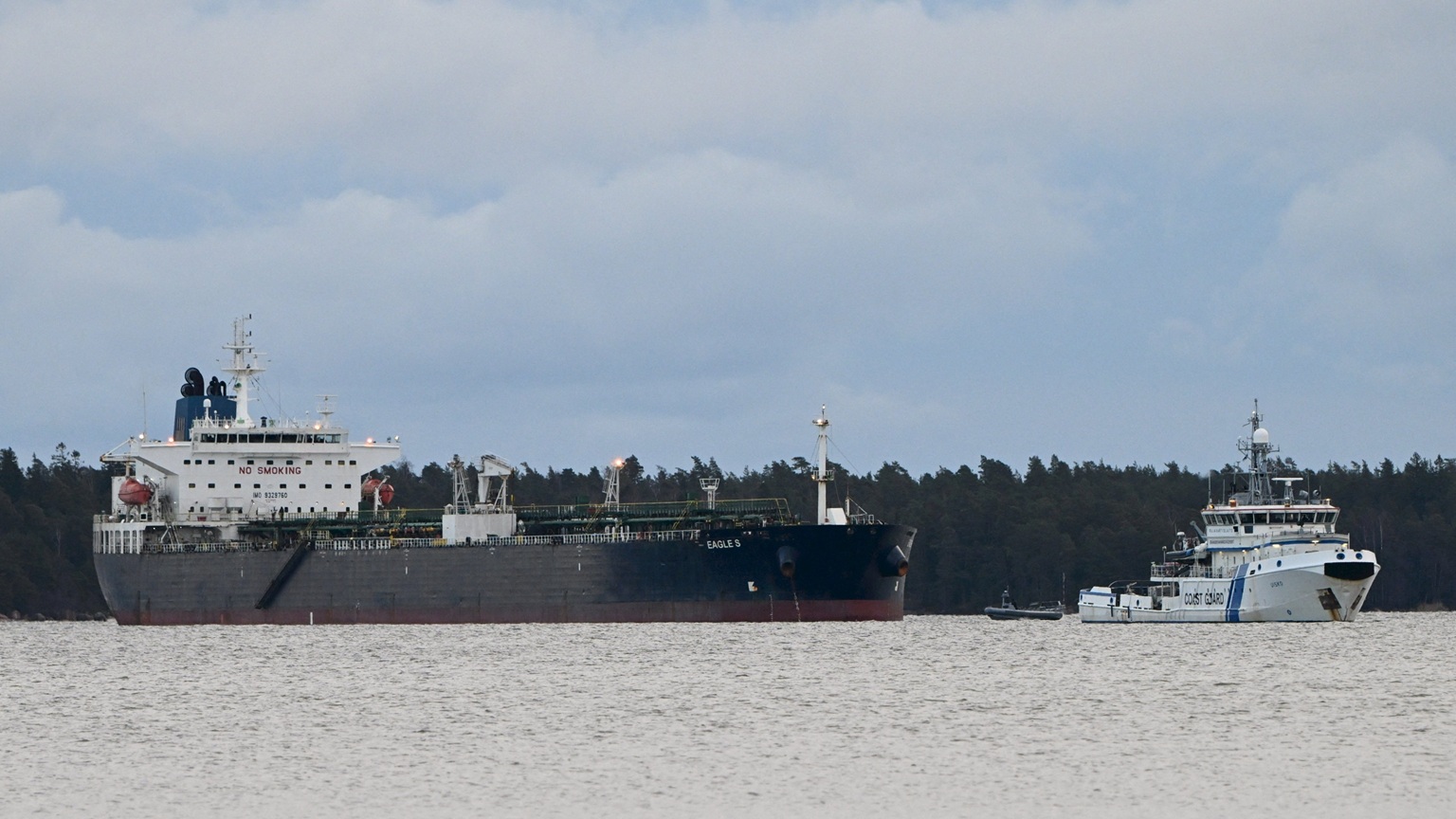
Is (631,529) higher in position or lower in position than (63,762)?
higher

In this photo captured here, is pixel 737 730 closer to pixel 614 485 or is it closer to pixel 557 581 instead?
pixel 557 581

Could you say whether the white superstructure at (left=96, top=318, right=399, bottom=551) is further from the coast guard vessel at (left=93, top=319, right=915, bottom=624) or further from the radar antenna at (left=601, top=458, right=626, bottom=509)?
the radar antenna at (left=601, top=458, right=626, bottom=509)

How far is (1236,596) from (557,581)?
26213 mm

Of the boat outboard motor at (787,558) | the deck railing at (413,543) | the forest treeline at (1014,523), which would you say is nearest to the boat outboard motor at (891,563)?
the boat outboard motor at (787,558)

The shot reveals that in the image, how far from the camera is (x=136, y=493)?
309ft

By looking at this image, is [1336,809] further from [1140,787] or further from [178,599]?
[178,599]

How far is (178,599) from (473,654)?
32969mm

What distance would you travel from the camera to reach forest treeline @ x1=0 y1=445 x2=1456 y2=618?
5517 inches

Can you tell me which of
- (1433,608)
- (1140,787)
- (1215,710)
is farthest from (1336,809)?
(1433,608)

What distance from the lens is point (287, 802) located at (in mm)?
31516

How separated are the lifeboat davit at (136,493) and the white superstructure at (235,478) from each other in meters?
0.04

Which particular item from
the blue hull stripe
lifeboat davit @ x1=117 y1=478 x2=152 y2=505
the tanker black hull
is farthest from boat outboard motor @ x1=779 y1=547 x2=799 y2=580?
lifeboat davit @ x1=117 y1=478 x2=152 y2=505

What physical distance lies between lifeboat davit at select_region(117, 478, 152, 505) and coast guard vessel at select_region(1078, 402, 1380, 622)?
45.1 metres

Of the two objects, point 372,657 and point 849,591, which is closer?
point 372,657
